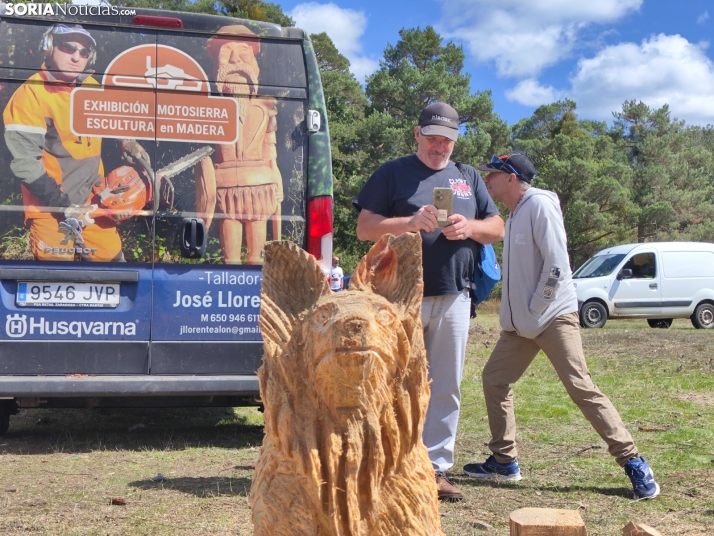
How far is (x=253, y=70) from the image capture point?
5.21 m

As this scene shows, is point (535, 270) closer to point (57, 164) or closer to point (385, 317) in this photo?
point (385, 317)

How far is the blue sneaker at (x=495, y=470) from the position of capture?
15.2 feet

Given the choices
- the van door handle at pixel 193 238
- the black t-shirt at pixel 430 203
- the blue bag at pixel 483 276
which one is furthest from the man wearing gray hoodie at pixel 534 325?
the van door handle at pixel 193 238

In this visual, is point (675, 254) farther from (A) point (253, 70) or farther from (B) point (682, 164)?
(B) point (682, 164)

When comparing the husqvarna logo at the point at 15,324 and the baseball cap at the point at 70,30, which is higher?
the baseball cap at the point at 70,30

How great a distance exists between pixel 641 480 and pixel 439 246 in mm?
1718

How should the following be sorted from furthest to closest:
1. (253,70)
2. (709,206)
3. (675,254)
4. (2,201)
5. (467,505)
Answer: (709,206)
(675,254)
(253,70)
(2,201)
(467,505)

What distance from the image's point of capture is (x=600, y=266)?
18688 millimetres

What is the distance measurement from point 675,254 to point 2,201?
16.4 metres

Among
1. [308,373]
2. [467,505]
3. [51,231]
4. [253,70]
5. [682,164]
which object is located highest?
[682,164]

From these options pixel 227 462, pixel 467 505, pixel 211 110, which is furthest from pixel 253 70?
pixel 467 505

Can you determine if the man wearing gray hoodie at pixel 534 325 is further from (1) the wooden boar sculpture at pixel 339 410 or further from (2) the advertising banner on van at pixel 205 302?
(1) the wooden boar sculpture at pixel 339 410

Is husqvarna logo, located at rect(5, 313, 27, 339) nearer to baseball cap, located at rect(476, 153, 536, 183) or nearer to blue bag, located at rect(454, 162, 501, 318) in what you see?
blue bag, located at rect(454, 162, 501, 318)

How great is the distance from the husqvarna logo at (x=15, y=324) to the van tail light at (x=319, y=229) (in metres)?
1.89
